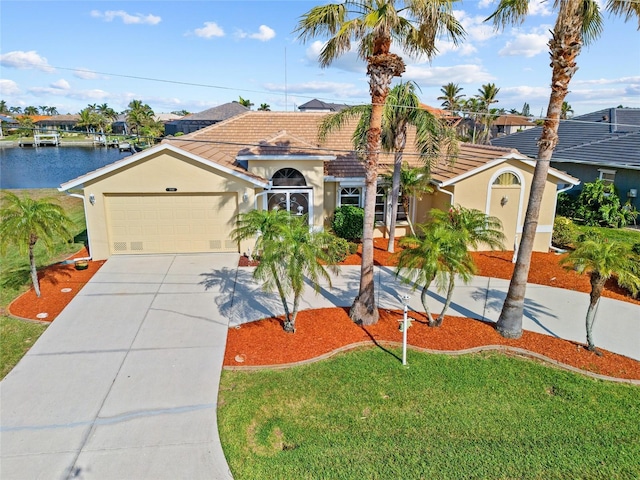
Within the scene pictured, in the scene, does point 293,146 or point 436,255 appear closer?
Result: point 436,255

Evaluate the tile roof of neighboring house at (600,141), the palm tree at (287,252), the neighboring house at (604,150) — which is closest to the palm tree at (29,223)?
the palm tree at (287,252)

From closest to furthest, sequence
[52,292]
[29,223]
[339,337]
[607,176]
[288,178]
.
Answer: [339,337], [29,223], [52,292], [288,178], [607,176]

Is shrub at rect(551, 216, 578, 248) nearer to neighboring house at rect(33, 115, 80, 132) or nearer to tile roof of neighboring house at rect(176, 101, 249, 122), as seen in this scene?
tile roof of neighboring house at rect(176, 101, 249, 122)

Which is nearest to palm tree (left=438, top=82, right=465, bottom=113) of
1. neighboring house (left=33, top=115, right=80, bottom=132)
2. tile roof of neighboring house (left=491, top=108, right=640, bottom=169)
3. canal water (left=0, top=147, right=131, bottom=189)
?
tile roof of neighboring house (left=491, top=108, right=640, bottom=169)

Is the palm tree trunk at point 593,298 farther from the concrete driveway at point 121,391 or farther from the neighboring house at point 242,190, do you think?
the concrete driveway at point 121,391

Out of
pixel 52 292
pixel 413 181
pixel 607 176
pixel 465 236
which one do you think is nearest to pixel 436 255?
pixel 465 236

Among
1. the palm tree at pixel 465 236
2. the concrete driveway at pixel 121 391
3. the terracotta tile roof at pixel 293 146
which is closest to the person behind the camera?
the concrete driveway at pixel 121 391

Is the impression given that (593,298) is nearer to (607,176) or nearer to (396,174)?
(396,174)
